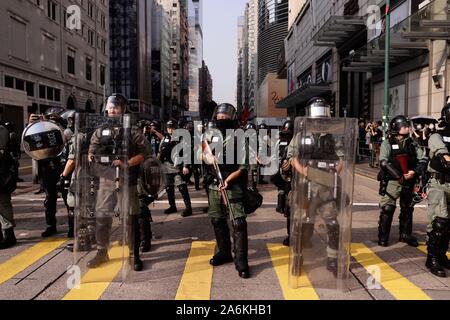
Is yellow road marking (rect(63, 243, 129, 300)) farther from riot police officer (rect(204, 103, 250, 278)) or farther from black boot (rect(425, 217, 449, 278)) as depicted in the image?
black boot (rect(425, 217, 449, 278))

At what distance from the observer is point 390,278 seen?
15.7 ft

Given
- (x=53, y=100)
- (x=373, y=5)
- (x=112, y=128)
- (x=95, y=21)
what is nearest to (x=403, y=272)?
(x=112, y=128)

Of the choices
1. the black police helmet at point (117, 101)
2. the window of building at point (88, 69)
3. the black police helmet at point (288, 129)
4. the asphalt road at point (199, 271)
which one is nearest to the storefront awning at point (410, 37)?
the black police helmet at point (288, 129)

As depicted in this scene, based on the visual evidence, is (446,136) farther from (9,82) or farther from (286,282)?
(9,82)

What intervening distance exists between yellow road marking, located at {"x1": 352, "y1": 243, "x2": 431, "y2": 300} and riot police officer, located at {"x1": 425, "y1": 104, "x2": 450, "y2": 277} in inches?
19.7

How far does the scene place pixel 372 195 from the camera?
11.4m

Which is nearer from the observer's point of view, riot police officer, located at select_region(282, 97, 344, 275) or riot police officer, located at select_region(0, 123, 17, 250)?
riot police officer, located at select_region(282, 97, 344, 275)

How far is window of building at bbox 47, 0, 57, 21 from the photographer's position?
3694cm

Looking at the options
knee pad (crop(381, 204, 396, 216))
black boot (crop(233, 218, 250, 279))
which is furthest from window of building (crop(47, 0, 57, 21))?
black boot (crop(233, 218, 250, 279))
